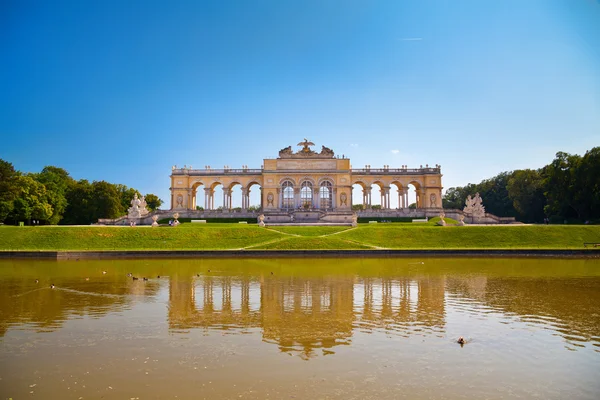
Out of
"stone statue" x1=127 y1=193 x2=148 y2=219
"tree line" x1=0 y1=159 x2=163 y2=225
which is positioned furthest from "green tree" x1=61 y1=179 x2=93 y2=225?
"stone statue" x1=127 y1=193 x2=148 y2=219

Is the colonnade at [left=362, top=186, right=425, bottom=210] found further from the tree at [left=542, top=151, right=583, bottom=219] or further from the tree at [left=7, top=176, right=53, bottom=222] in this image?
the tree at [left=7, top=176, right=53, bottom=222]

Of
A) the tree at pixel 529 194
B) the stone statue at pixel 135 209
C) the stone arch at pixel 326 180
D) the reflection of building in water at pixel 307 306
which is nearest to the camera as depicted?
the reflection of building in water at pixel 307 306

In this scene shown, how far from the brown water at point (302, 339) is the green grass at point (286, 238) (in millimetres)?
17469

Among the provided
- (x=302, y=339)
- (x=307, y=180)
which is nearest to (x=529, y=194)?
(x=307, y=180)

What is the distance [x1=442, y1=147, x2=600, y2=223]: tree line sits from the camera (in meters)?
51.8

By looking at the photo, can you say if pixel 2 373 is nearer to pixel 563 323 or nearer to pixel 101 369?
pixel 101 369

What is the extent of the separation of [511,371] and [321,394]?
11.5ft

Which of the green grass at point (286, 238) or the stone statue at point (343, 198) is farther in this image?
the stone statue at point (343, 198)

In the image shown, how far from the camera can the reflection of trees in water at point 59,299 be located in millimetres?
11773

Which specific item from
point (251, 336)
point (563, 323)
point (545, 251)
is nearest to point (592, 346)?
point (563, 323)

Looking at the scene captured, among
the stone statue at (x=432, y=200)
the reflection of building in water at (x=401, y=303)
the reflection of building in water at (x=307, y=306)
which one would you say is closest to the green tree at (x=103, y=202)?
the stone statue at (x=432, y=200)

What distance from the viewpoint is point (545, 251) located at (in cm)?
3055

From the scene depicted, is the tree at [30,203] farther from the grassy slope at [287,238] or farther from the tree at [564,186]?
the tree at [564,186]

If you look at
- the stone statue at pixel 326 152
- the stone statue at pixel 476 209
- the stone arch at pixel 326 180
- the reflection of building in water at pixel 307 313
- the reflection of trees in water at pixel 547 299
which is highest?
the stone statue at pixel 326 152
